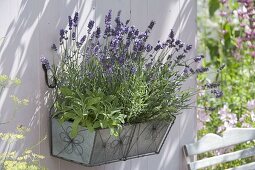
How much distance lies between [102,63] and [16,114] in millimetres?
427

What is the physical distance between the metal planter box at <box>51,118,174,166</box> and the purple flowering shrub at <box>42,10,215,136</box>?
38 millimetres

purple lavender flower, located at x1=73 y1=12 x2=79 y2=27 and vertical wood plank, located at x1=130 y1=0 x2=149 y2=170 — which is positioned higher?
vertical wood plank, located at x1=130 y1=0 x2=149 y2=170

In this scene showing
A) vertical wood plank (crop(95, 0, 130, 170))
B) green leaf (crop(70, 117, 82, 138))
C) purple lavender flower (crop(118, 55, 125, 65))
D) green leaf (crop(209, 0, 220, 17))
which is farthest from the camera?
green leaf (crop(209, 0, 220, 17))

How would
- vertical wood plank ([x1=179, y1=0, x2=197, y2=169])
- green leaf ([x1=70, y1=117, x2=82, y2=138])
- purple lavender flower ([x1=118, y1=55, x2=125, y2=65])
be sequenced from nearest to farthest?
green leaf ([x1=70, y1=117, x2=82, y2=138])
purple lavender flower ([x1=118, y1=55, x2=125, y2=65])
vertical wood plank ([x1=179, y1=0, x2=197, y2=169])

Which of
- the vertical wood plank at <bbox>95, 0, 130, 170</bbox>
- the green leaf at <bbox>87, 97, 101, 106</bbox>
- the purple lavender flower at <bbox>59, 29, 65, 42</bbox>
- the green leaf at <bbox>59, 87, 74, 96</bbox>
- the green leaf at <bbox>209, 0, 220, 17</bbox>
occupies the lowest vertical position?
the green leaf at <bbox>87, 97, 101, 106</bbox>

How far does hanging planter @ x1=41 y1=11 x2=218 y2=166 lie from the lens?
2801mm

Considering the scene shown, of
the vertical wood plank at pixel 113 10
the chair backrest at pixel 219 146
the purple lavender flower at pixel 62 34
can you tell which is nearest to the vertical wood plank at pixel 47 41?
the purple lavender flower at pixel 62 34

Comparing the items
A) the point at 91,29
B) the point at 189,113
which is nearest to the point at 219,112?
the point at 189,113

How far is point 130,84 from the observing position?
2871 mm

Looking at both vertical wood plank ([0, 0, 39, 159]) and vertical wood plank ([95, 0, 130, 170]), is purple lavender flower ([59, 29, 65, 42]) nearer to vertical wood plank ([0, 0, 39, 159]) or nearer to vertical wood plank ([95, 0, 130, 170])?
vertical wood plank ([0, 0, 39, 159])

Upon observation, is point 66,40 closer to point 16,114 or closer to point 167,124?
point 16,114

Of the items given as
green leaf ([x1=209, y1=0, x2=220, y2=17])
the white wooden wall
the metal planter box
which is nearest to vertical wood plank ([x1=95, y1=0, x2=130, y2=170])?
the white wooden wall

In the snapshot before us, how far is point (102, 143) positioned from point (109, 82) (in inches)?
10.3

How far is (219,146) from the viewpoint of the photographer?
3.76 meters
